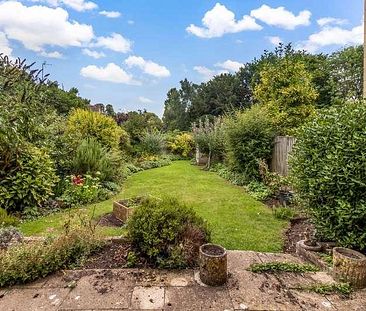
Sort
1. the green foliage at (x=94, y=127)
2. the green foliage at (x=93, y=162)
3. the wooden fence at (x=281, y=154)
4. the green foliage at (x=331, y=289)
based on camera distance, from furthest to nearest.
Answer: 1. the green foliage at (x=94, y=127)
2. the wooden fence at (x=281, y=154)
3. the green foliage at (x=93, y=162)
4. the green foliage at (x=331, y=289)

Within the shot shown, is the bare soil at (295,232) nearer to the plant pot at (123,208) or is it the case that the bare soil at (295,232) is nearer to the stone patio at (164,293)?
the stone patio at (164,293)

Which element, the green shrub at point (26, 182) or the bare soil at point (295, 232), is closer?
the bare soil at point (295, 232)

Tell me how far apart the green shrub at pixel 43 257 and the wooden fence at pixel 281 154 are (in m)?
6.47

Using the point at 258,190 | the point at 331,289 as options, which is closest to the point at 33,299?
the point at 331,289

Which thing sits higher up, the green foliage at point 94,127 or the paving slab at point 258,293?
the green foliage at point 94,127

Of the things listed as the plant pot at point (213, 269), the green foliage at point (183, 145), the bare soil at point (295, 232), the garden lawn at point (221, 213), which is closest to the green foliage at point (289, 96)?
the garden lawn at point (221, 213)

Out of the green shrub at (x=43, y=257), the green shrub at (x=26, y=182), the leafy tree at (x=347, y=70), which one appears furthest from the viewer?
the leafy tree at (x=347, y=70)

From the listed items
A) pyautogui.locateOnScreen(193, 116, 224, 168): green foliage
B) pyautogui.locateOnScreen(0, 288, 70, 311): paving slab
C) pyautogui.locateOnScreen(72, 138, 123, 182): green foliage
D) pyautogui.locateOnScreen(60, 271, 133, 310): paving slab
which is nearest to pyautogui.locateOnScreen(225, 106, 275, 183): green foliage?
pyautogui.locateOnScreen(193, 116, 224, 168): green foliage

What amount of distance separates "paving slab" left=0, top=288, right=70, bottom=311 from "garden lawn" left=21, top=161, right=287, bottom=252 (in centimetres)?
126

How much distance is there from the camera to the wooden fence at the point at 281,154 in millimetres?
8356

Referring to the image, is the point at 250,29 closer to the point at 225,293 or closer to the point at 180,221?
the point at 180,221

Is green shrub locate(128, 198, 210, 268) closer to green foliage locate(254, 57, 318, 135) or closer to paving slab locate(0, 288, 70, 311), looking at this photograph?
paving slab locate(0, 288, 70, 311)

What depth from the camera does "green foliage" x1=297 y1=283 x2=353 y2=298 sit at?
2693 mm

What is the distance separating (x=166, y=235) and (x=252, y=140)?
656 cm
